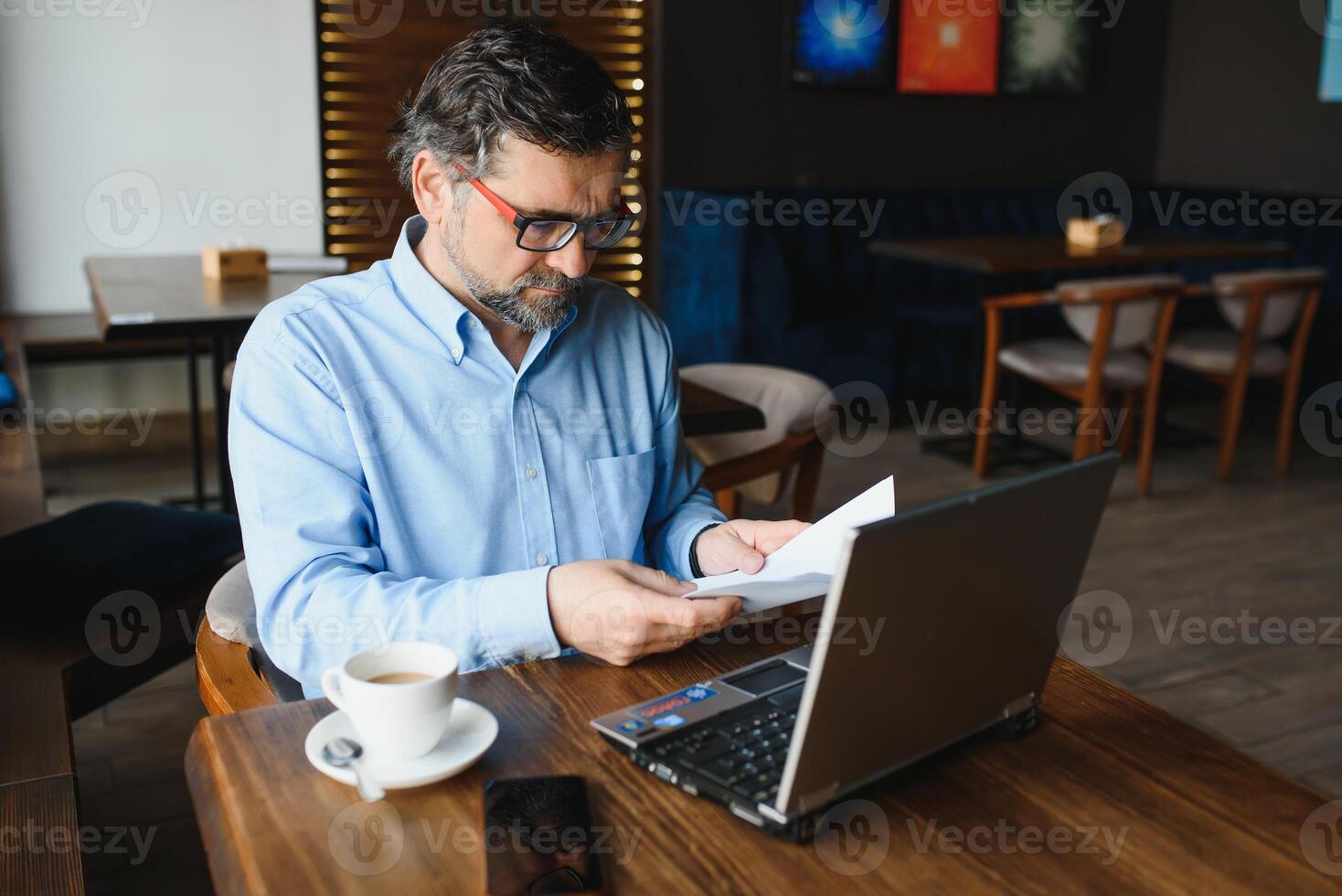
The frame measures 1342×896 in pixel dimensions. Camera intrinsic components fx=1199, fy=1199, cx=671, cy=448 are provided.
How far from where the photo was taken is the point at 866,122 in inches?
260

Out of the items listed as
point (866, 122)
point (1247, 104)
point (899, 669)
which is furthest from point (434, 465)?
point (1247, 104)

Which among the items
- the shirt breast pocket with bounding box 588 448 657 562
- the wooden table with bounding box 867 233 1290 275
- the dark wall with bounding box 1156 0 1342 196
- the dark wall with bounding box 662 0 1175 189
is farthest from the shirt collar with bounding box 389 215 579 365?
the dark wall with bounding box 1156 0 1342 196

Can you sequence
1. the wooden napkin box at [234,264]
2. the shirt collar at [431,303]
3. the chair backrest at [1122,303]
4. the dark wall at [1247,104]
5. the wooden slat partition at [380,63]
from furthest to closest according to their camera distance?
1. the dark wall at [1247,104]
2. the wooden slat partition at [380,63]
3. the chair backrest at [1122,303]
4. the wooden napkin box at [234,264]
5. the shirt collar at [431,303]

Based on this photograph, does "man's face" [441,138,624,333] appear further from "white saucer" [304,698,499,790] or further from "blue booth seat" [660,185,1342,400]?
"blue booth seat" [660,185,1342,400]

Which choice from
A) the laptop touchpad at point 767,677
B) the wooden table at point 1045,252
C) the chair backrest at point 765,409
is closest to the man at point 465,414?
A: the laptop touchpad at point 767,677

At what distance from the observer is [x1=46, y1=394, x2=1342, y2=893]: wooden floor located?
2.42 m

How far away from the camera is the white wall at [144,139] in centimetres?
482

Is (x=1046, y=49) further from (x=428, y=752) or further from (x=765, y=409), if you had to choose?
(x=428, y=752)

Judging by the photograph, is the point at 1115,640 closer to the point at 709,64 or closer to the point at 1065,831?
the point at 1065,831

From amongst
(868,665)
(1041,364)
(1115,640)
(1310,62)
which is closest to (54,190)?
(1041,364)

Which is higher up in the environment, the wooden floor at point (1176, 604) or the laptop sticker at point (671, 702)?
the laptop sticker at point (671, 702)

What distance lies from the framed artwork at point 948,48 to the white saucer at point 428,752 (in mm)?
6133

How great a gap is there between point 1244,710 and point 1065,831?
2.30 m

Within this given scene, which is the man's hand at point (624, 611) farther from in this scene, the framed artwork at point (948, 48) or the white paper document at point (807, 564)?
the framed artwork at point (948, 48)
